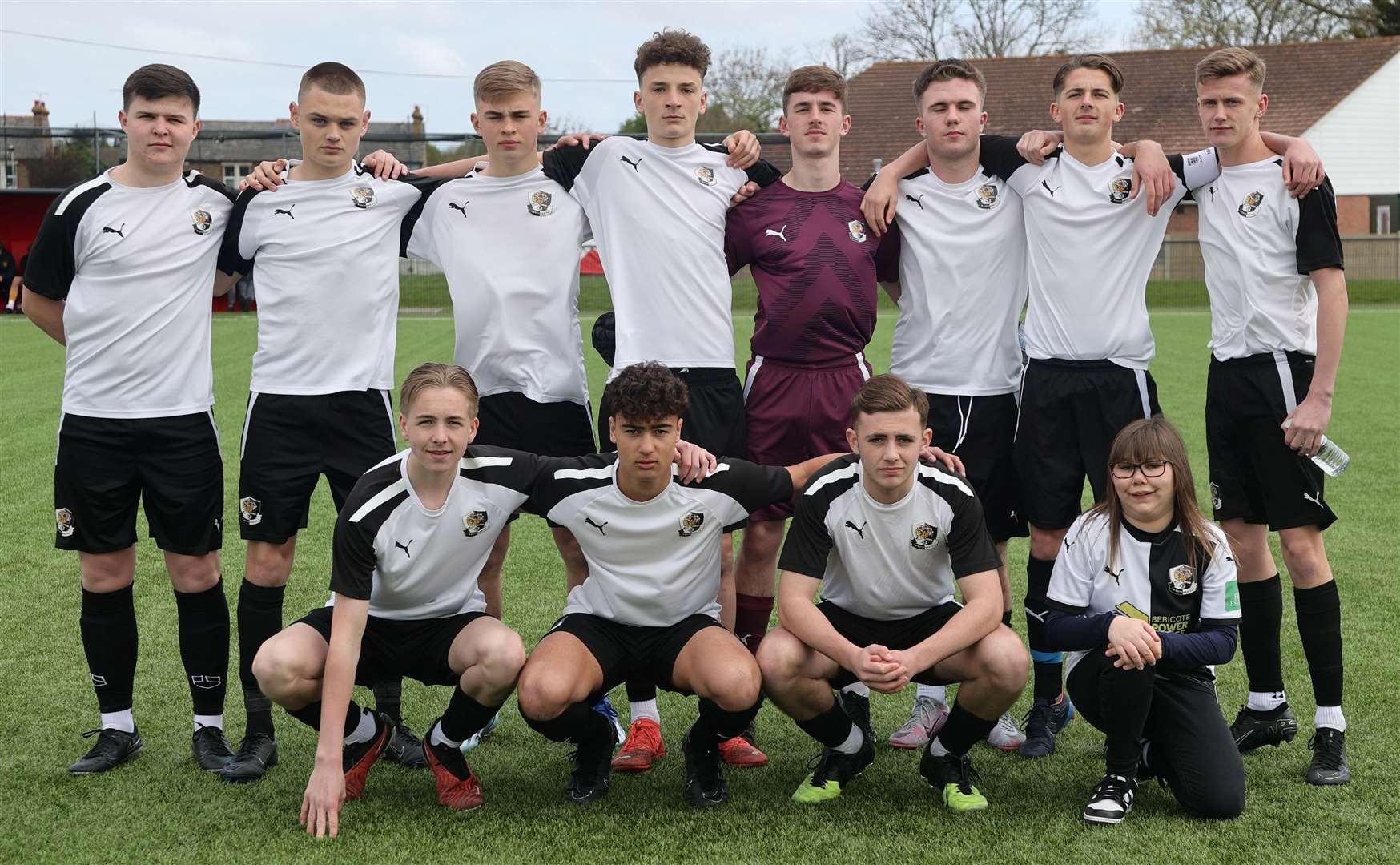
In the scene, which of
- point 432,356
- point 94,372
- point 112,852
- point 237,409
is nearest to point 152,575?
point 94,372

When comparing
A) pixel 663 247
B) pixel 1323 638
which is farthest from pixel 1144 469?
pixel 663 247

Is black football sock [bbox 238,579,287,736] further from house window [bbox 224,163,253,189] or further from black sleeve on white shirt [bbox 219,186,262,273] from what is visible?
house window [bbox 224,163,253,189]

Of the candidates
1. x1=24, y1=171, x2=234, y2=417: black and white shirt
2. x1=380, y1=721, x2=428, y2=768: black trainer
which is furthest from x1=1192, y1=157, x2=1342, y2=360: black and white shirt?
x1=24, y1=171, x2=234, y2=417: black and white shirt

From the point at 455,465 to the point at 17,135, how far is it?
80.3 feet

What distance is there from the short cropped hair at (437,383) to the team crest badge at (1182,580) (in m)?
2.05

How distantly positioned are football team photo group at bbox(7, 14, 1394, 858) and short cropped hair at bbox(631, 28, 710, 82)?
0.02 m

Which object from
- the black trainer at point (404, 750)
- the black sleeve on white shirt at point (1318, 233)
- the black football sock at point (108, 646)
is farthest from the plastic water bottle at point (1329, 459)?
the black football sock at point (108, 646)

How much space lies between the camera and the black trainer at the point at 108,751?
12.4 ft

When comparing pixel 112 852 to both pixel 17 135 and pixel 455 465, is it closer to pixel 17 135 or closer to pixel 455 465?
pixel 455 465

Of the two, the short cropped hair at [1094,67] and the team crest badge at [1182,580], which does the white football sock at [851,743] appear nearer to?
the team crest badge at [1182,580]

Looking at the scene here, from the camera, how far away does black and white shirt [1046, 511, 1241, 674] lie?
11.7ft

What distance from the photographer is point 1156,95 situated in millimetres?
32094

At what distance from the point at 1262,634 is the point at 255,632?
321cm

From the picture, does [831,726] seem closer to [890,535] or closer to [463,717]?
[890,535]
